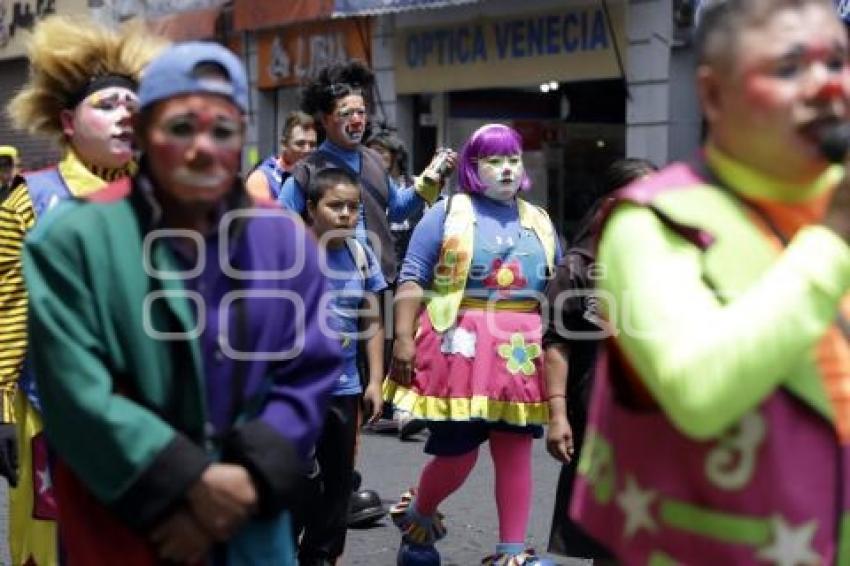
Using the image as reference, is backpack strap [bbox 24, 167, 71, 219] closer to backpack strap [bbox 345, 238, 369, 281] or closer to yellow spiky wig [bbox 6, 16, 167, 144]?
yellow spiky wig [bbox 6, 16, 167, 144]

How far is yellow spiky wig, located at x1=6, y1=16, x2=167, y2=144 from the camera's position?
174 inches

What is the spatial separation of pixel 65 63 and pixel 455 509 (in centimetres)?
346

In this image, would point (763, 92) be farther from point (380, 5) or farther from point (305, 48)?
point (305, 48)

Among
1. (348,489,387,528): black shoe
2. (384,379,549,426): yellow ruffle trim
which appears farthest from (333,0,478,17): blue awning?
(384,379,549,426): yellow ruffle trim

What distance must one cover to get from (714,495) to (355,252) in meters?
3.45

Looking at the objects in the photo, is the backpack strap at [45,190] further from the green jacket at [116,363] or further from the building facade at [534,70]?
the building facade at [534,70]

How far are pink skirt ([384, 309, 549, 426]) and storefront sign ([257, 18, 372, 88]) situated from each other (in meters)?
11.6

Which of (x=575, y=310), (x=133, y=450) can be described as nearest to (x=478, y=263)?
(x=575, y=310)

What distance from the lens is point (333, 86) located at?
6941mm

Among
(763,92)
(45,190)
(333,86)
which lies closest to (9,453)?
(45,190)

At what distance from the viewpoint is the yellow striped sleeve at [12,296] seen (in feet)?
13.5

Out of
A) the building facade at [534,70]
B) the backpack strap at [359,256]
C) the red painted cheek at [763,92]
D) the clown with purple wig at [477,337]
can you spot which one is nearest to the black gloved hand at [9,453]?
the backpack strap at [359,256]

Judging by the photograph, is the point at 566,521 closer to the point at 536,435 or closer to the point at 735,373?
the point at 536,435

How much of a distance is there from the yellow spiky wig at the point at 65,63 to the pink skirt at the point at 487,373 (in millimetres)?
1890
